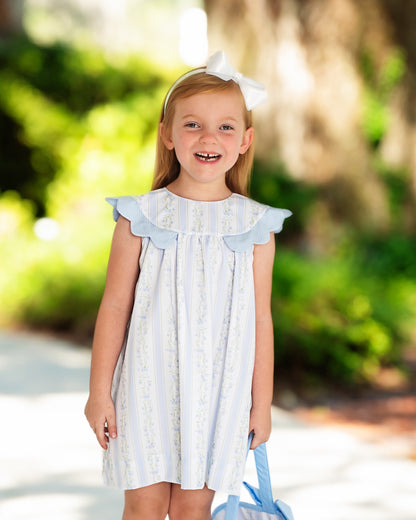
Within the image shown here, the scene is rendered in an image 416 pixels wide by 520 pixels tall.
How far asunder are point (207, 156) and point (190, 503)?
2.87 ft

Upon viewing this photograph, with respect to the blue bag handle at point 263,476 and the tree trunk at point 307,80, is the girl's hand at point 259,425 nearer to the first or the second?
the blue bag handle at point 263,476

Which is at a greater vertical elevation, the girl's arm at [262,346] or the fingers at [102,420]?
the girl's arm at [262,346]

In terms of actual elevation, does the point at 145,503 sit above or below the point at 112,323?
below

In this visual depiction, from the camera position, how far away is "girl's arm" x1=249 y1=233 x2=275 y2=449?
1.96 meters

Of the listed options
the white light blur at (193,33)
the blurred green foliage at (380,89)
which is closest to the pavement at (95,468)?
the blurred green foliage at (380,89)

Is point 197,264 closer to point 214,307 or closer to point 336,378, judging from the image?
point 214,307

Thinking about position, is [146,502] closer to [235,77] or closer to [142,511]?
[142,511]

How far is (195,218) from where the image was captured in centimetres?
193

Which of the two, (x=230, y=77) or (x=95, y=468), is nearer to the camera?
(x=230, y=77)

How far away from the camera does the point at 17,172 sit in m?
10.1

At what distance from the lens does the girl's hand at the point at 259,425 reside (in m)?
1.99

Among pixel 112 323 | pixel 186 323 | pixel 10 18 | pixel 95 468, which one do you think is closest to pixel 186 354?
pixel 186 323

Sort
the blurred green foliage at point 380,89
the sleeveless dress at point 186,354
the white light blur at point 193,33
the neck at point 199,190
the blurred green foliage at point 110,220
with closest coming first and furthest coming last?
the sleeveless dress at point 186,354 → the neck at point 199,190 → the blurred green foliage at point 110,220 → the blurred green foliage at point 380,89 → the white light blur at point 193,33

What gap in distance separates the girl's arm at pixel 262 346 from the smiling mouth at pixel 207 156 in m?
0.24
